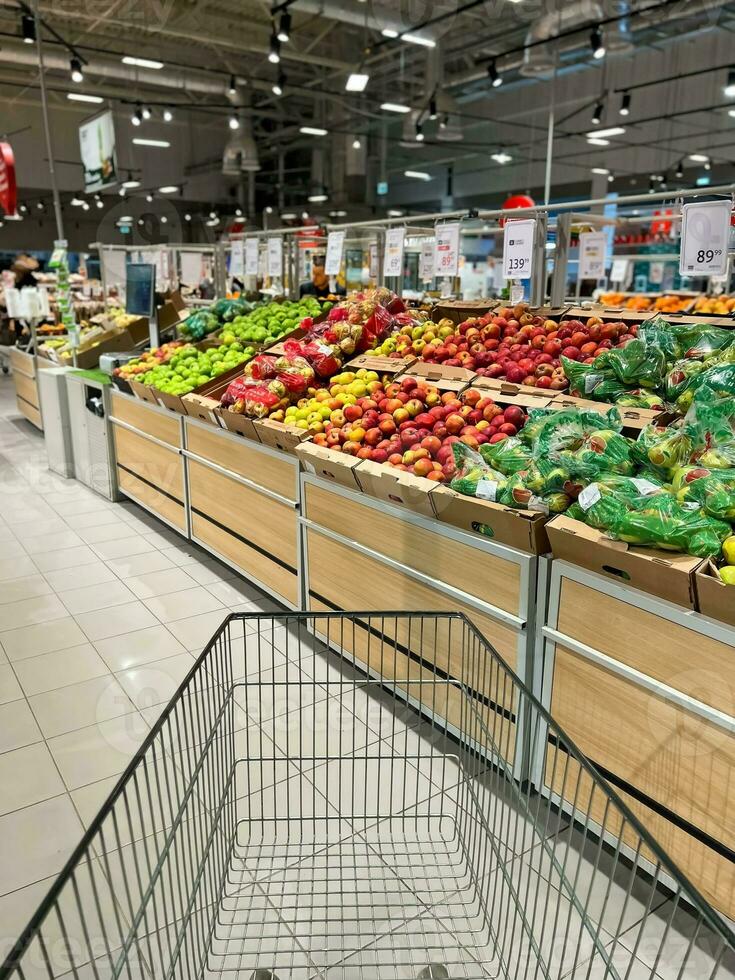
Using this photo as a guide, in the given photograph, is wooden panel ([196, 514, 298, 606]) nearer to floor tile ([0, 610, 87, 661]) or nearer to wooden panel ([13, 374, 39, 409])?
floor tile ([0, 610, 87, 661])

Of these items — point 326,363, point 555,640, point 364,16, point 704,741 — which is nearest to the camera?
point 704,741

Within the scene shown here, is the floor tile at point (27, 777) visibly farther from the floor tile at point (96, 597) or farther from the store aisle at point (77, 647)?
the floor tile at point (96, 597)

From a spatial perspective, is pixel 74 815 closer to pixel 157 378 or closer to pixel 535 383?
pixel 535 383

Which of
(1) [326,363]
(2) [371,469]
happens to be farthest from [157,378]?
(2) [371,469]

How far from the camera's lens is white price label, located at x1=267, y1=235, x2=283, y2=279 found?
5551 millimetres

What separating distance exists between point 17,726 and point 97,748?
0.41 metres

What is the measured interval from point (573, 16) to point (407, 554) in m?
8.70

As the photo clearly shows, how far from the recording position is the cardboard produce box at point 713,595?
173cm

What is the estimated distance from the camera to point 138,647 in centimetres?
348

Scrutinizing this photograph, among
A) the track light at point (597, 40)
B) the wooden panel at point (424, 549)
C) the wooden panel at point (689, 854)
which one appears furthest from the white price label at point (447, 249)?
the track light at point (597, 40)

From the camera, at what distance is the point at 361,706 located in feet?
9.86

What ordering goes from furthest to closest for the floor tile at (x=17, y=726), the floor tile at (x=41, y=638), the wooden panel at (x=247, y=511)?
the wooden panel at (x=247, y=511) < the floor tile at (x=41, y=638) < the floor tile at (x=17, y=726)

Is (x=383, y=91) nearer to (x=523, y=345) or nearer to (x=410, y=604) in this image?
(x=523, y=345)

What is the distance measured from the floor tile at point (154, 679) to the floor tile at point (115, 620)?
41 cm
